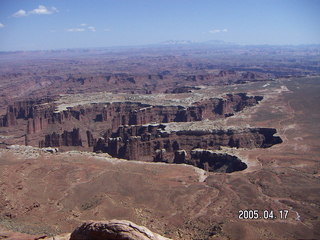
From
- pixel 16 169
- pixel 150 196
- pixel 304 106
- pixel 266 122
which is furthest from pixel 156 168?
pixel 304 106

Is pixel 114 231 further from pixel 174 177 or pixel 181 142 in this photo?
pixel 181 142

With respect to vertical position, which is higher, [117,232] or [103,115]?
[117,232]

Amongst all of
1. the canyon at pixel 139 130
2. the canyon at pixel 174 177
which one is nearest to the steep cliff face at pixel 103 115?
the canyon at pixel 139 130

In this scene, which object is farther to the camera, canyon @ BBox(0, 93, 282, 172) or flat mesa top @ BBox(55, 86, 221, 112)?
flat mesa top @ BBox(55, 86, 221, 112)

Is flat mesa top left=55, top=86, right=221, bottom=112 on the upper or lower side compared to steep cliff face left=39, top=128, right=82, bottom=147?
upper

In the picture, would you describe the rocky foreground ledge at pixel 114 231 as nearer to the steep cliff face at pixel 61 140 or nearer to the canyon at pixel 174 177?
the canyon at pixel 174 177

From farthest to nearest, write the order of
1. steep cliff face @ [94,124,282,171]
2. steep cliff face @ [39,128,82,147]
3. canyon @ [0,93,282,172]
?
steep cliff face @ [39,128,82,147], steep cliff face @ [94,124,282,171], canyon @ [0,93,282,172]

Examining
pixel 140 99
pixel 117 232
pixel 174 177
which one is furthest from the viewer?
pixel 140 99

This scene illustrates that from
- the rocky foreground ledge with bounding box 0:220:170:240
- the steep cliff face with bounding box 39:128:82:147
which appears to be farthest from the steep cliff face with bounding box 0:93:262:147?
the rocky foreground ledge with bounding box 0:220:170:240

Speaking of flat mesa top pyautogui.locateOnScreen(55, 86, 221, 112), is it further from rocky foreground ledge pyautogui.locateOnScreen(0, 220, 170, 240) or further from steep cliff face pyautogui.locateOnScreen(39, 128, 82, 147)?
rocky foreground ledge pyautogui.locateOnScreen(0, 220, 170, 240)

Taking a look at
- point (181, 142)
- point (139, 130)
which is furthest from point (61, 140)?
point (181, 142)

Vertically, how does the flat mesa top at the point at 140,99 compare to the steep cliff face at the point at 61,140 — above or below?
above

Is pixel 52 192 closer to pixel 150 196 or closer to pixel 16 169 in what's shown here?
pixel 16 169
